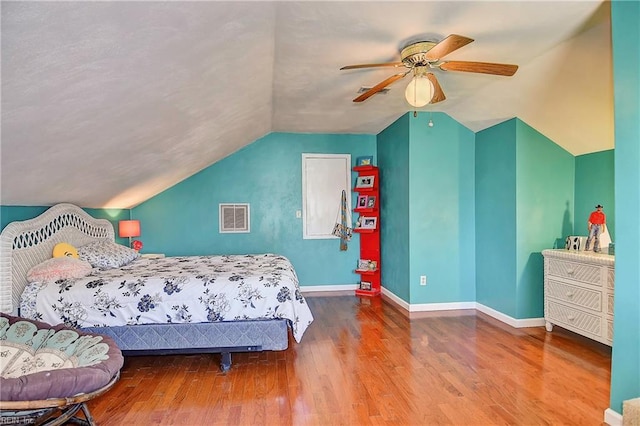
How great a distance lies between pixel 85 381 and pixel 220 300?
3.61 feet

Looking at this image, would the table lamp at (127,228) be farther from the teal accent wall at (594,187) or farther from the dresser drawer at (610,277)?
the teal accent wall at (594,187)

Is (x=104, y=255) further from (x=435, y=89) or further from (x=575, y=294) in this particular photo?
(x=575, y=294)

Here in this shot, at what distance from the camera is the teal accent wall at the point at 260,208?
5.39 metres

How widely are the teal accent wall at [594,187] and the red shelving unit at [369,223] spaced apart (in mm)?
2442

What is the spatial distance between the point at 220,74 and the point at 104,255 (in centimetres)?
213

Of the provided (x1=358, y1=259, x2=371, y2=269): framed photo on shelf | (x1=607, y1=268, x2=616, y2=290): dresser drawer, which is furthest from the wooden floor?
(x1=358, y1=259, x2=371, y2=269): framed photo on shelf

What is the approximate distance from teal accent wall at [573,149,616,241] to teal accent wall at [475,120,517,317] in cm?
68

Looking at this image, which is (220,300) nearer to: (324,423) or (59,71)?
(324,423)

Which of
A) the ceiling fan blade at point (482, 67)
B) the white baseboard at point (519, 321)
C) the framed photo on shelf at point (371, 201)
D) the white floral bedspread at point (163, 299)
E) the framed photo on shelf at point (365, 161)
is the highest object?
the ceiling fan blade at point (482, 67)

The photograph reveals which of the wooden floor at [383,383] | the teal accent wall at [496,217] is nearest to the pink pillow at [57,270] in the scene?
the wooden floor at [383,383]

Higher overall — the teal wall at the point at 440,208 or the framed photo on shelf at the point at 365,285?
the teal wall at the point at 440,208

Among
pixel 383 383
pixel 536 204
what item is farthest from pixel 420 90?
pixel 536 204

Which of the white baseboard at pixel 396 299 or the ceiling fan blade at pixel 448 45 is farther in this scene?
the white baseboard at pixel 396 299

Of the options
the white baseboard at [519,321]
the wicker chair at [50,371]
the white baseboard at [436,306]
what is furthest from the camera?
the white baseboard at [436,306]
